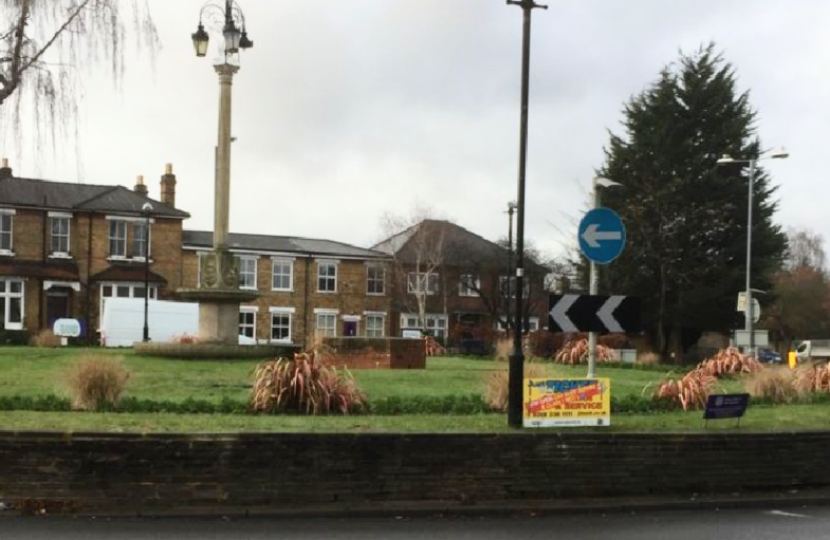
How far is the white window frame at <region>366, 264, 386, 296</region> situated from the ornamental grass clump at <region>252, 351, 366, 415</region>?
4616 cm

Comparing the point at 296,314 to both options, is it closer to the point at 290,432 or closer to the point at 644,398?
the point at 644,398

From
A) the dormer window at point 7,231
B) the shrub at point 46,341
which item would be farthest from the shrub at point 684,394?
the dormer window at point 7,231

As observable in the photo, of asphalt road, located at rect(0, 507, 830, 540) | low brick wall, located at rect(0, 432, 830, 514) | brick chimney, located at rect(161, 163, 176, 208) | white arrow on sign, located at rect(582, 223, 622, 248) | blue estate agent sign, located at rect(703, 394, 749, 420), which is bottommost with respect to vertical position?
asphalt road, located at rect(0, 507, 830, 540)

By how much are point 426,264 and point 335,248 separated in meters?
6.46

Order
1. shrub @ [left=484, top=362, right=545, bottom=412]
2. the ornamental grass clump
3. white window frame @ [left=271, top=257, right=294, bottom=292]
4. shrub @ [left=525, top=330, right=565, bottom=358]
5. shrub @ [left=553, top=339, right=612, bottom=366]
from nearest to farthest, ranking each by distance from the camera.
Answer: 1. the ornamental grass clump
2. shrub @ [left=484, top=362, right=545, bottom=412]
3. shrub @ [left=553, top=339, right=612, bottom=366]
4. shrub @ [left=525, top=330, right=565, bottom=358]
5. white window frame @ [left=271, top=257, right=294, bottom=292]

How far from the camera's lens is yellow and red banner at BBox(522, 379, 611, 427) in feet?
35.2

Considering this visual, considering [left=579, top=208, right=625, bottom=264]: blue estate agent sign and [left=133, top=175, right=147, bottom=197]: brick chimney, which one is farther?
[left=133, top=175, right=147, bottom=197]: brick chimney

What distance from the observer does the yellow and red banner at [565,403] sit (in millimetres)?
10734

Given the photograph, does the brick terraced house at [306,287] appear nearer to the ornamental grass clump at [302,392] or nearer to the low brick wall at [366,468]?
the ornamental grass clump at [302,392]

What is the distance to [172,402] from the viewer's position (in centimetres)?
1310

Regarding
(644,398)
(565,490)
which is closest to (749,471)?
(565,490)

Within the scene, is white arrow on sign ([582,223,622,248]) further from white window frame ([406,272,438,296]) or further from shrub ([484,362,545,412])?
white window frame ([406,272,438,296])

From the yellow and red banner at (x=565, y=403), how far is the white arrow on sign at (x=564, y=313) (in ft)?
2.18

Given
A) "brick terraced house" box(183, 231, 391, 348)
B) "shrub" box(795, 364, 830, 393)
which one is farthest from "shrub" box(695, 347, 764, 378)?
"brick terraced house" box(183, 231, 391, 348)
